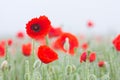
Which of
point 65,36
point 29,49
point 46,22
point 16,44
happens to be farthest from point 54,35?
point 16,44

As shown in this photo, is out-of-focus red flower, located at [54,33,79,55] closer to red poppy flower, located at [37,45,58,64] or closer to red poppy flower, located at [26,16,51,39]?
red poppy flower, located at [26,16,51,39]

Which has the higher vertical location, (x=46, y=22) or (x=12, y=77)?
(x=46, y=22)

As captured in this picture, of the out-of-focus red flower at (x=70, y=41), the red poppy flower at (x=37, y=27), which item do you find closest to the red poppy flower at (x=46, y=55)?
the red poppy flower at (x=37, y=27)

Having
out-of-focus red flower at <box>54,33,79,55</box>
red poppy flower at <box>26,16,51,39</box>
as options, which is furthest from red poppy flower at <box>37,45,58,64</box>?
out-of-focus red flower at <box>54,33,79,55</box>

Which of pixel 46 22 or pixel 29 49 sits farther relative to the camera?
pixel 29 49

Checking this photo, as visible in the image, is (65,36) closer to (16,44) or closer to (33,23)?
(33,23)

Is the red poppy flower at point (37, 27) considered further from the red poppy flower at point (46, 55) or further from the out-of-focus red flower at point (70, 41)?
the out-of-focus red flower at point (70, 41)

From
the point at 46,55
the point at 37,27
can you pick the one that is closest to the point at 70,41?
the point at 37,27
